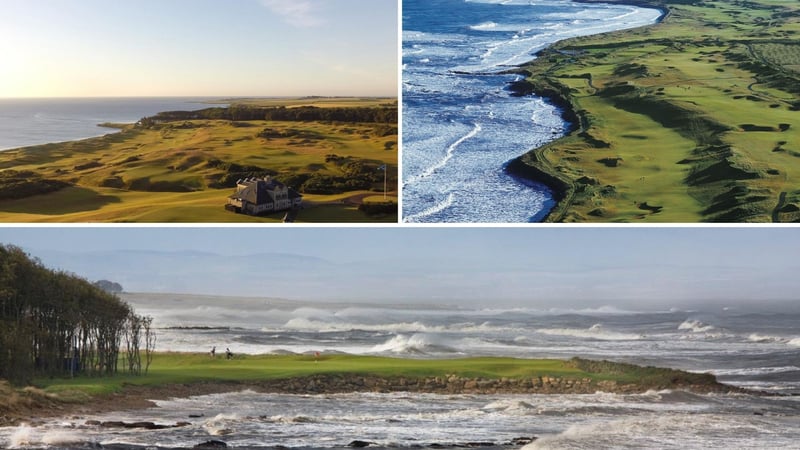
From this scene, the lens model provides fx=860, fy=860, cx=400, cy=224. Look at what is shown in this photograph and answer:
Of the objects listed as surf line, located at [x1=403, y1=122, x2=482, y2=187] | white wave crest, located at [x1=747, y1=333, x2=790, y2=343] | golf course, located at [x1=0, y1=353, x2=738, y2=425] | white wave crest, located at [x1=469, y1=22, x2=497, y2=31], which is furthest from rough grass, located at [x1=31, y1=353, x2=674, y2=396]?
white wave crest, located at [x1=469, y1=22, x2=497, y2=31]

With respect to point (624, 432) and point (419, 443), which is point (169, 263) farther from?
point (624, 432)

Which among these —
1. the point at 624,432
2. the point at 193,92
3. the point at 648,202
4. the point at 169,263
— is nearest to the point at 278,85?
the point at 193,92

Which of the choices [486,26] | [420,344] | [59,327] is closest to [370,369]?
[420,344]

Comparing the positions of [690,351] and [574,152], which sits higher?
[574,152]

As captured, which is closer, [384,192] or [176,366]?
[384,192]

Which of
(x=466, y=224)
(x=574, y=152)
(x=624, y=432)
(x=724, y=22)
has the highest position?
(x=724, y=22)

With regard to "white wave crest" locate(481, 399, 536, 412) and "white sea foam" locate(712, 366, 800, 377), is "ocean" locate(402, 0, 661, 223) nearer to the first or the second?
"white wave crest" locate(481, 399, 536, 412)

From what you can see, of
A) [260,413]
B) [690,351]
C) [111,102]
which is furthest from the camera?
[690,351]

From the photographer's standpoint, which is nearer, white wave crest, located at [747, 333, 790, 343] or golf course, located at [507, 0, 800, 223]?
golf course, located at [507, 0, 800, 223]
